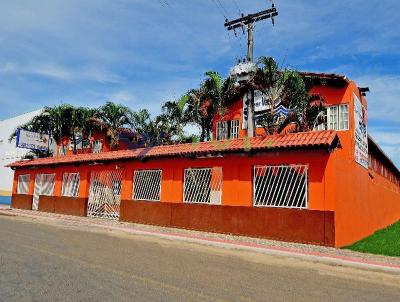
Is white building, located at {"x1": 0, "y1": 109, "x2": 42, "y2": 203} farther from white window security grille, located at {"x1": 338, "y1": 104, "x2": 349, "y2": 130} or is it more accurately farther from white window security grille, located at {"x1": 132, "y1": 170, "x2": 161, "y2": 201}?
white window security grille, located at {"x1": 338, "y1": 104, "x2": 349, "y2": 130}

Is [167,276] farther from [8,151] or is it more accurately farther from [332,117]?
[8,151]

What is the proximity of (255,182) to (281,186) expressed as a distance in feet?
3.49

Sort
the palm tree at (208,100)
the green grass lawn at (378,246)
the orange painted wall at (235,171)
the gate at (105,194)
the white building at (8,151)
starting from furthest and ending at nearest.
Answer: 1. the white building at (8,151)
2. the palm tree at (208,100)
3. the gate at (105,194)
4. the orange painted wall at (235,171)
5. the green grass lawn at (378,246)

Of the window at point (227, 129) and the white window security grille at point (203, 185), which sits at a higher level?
the window at point (227, 129)

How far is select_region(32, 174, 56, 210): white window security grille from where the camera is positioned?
2440 centimetres

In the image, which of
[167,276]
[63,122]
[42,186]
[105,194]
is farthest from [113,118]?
[167,276]

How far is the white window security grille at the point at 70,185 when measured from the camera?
22.2 m

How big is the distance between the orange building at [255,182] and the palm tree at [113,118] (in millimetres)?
6964

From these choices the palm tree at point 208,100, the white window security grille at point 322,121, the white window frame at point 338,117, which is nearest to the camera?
the white window frame at point 338,117

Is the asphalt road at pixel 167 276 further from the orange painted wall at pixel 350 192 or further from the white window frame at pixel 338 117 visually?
the white window frame at pixel 338 117

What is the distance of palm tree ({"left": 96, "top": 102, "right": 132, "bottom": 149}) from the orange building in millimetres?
6964

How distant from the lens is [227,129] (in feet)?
75.7

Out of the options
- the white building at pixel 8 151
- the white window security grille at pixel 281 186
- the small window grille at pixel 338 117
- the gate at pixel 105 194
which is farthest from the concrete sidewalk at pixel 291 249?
the white building at pixel 8 151

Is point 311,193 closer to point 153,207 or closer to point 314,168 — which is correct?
point 314,168
